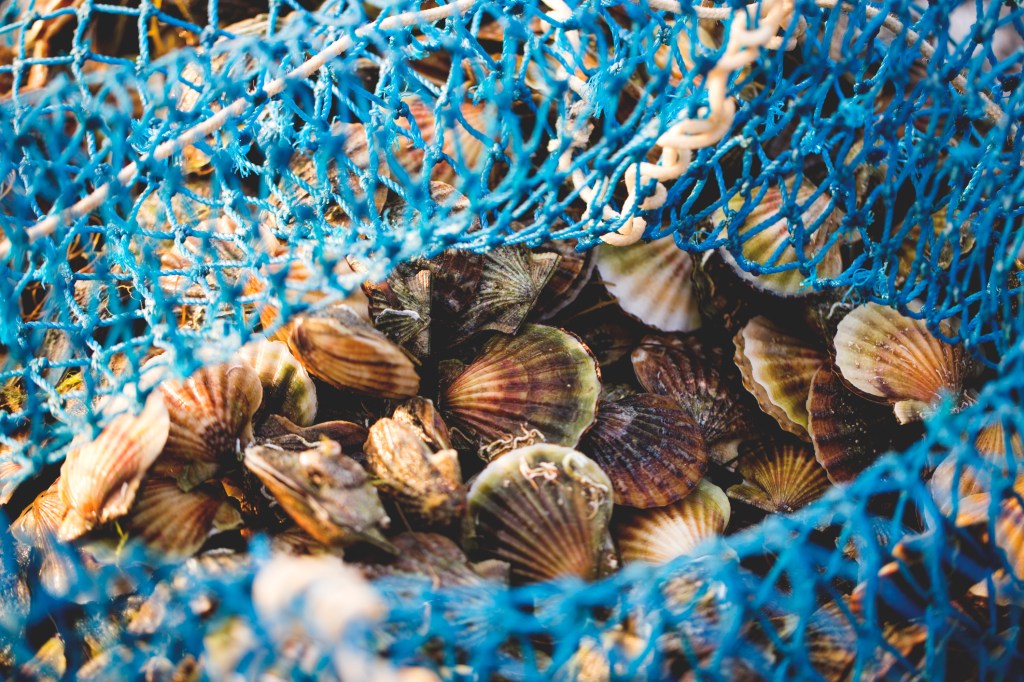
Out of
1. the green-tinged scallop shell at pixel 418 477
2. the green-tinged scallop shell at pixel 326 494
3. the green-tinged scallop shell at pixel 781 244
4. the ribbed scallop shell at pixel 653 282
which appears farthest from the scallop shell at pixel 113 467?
the green-tinged scallop shell at pixel 781 244

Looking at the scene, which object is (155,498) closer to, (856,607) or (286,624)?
(286,624)

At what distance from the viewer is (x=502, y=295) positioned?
3.76 ft

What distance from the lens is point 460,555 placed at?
0.87m

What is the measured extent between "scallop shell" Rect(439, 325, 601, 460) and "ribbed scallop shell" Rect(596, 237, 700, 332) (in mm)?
185

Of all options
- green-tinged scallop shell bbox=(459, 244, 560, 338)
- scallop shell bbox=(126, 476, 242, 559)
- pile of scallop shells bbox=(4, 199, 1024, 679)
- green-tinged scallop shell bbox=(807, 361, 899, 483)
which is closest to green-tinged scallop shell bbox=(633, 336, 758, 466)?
pile of scallop shells bbox=(4, 199, 1024, 679)

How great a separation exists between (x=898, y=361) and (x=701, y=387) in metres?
0.27

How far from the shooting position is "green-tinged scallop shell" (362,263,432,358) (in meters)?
1.07

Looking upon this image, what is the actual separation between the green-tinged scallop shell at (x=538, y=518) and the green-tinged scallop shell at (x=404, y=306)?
0.74ft

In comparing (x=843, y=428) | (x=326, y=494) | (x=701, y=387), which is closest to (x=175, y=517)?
(x=326, y=494)

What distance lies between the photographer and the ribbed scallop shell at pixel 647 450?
108cm

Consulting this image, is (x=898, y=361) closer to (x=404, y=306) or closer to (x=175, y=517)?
(x=404, y=306)

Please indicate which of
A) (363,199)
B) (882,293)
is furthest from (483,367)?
(882,293)

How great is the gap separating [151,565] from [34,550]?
167 millimetres

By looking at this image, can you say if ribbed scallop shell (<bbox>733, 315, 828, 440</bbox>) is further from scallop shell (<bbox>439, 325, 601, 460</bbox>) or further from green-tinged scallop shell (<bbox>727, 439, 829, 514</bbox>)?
scallop shell (<bbox>439, 325, 601, 460</bbox>)
